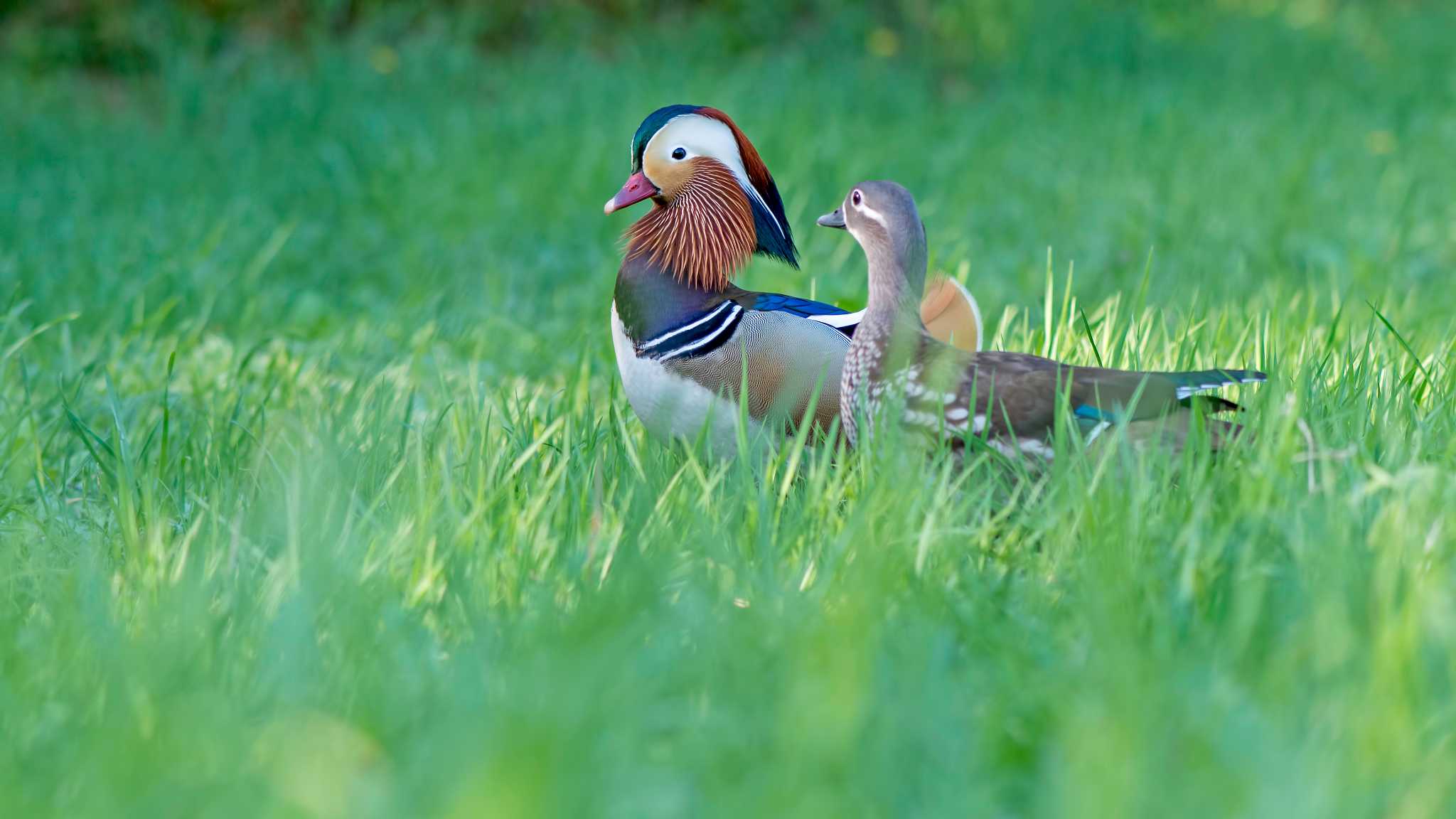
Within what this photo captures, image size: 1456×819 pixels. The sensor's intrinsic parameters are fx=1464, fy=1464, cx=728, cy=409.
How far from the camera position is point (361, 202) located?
22.4ft

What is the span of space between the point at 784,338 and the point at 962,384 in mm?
521

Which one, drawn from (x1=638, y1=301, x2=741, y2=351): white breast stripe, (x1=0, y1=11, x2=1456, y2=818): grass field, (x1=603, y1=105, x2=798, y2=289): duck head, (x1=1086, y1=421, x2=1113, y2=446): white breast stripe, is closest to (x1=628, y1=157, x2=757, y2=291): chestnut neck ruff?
(x1=603, y1=105, x2=798, y2=289): duck head

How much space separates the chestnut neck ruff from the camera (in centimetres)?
324

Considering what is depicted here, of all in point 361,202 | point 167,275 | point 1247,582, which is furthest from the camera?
point 361,202

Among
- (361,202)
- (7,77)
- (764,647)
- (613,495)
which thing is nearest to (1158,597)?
(764,647)

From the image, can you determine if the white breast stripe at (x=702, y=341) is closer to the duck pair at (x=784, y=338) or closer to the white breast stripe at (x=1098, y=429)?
the duck pair at (x=784, y=338)

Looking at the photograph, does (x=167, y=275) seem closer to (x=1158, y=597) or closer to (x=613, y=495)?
(x=613, y=495)

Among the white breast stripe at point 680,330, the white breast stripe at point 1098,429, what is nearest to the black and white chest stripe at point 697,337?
the white breast stripe at point 680,330

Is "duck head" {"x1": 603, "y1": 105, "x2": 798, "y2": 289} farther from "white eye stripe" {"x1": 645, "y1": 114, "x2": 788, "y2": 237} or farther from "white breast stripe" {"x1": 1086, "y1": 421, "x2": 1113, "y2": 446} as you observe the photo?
"white breast stripe" {"x1": 1086, "y1": 421, "x2": 1113, "y2": 446}

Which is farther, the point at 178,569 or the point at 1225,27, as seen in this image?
the point at 1225,27

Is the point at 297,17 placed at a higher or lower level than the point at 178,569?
higher

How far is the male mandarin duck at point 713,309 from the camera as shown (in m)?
3.03

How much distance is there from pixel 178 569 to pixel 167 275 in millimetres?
3215

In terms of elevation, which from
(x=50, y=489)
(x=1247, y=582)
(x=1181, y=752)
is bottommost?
(x=50, y=489)
